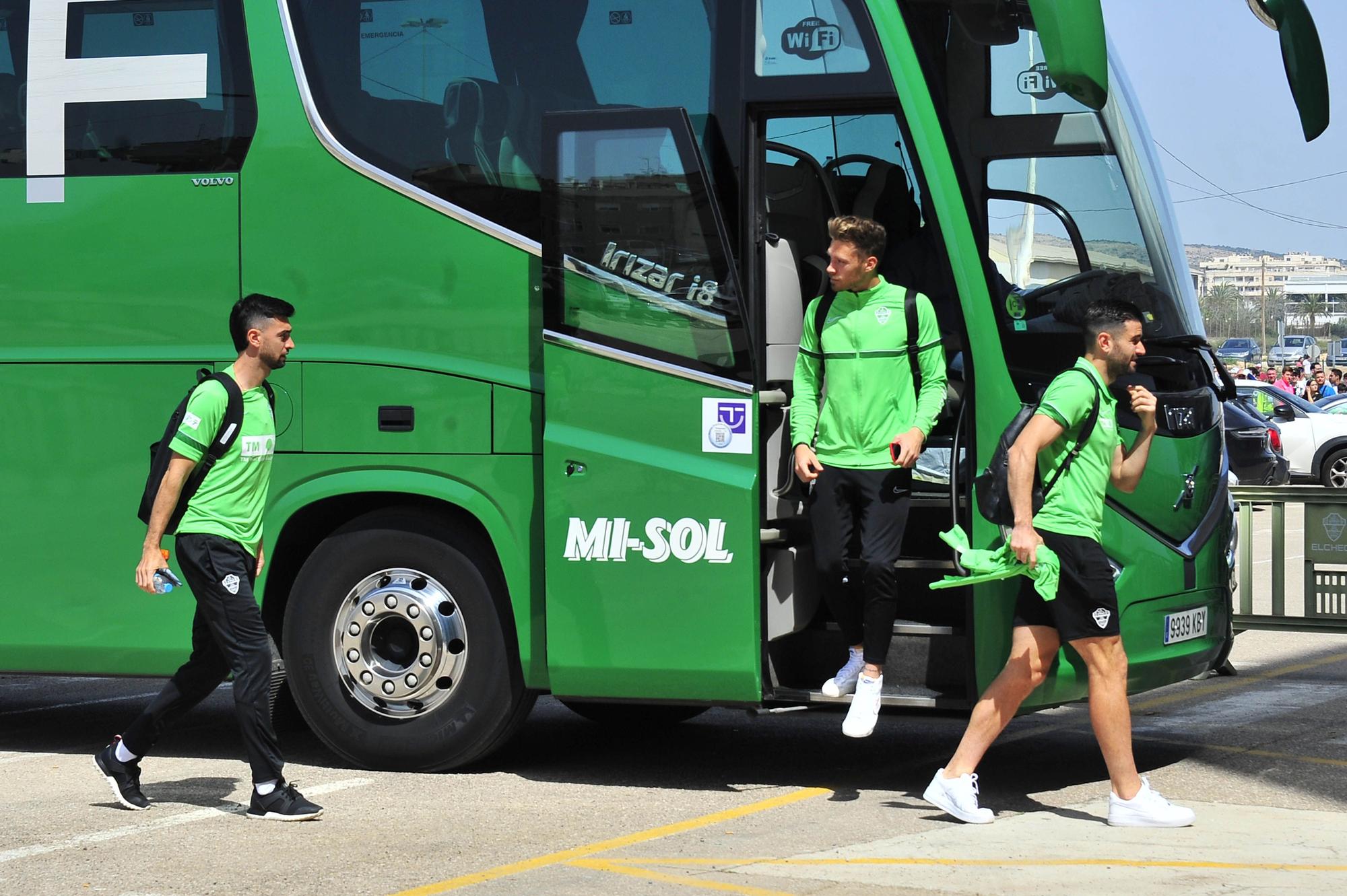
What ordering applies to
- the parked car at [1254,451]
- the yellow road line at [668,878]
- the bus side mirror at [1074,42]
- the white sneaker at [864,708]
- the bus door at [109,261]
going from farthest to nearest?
the parked car at [1254,451], the bus door at [109,261], the white sneaker at [864,708], the bus side mirror at [1074,42], the yellow road line at [668,878]

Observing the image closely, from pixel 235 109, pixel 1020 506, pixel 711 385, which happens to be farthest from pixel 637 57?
pixel 1020 506

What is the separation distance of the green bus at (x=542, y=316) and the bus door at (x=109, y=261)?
0.05 feet

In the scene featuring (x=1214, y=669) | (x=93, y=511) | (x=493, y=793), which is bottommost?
(x=493, y=793)

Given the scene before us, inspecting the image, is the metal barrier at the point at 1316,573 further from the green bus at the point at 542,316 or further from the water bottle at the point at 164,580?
the water bottle at the point at 164,580

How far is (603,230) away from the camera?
7.06 m

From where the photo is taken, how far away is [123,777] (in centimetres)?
703

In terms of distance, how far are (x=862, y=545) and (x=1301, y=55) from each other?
262cm

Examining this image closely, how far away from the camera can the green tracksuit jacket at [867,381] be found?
6.84 m

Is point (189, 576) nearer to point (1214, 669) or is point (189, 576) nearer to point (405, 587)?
point (405, 587)

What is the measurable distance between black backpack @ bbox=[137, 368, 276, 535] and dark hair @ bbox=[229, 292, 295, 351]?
151mm

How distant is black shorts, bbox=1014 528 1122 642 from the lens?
6.41 meters

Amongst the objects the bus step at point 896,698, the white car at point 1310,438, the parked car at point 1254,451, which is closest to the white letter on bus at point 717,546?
the bus step at point 896,698

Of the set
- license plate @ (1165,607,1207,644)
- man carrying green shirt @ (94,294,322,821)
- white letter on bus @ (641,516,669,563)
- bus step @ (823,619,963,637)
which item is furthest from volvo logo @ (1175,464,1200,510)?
man carrying green shirt @ (94,294,322,821)

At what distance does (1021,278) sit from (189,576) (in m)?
3.31
